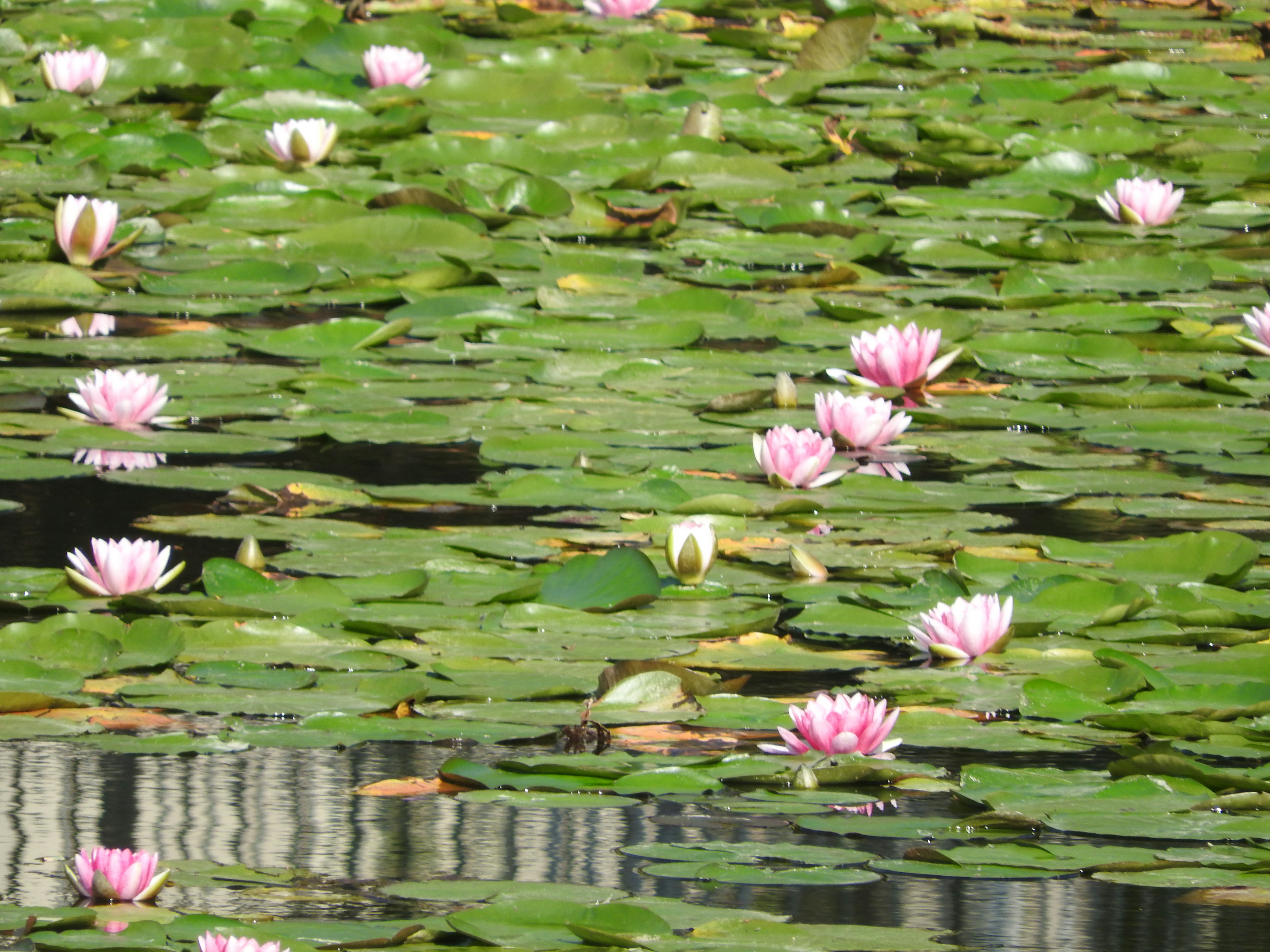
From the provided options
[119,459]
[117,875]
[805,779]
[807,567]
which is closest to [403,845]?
[117,875]

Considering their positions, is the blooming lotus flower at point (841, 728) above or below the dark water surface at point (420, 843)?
above

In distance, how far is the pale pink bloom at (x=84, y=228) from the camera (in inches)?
192

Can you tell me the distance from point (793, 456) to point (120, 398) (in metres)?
1.27

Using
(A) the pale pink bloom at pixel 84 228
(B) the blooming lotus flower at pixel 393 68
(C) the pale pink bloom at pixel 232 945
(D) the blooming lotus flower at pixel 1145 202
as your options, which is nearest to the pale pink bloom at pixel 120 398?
(A) the pale pink bloom at pixel 84 228

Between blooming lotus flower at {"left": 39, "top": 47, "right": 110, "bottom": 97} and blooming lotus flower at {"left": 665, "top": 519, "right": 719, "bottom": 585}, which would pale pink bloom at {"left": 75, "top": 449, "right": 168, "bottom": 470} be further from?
blooming lotus flower at {"left": 39, "top": 47, "right": 110, "bottom": 97}

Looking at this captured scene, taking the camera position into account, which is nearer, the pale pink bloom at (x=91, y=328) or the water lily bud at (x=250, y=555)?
the water lily bud at (x=250, y=555)

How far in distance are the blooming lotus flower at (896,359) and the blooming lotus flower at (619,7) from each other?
5222mm

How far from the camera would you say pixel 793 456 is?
3.54 metres

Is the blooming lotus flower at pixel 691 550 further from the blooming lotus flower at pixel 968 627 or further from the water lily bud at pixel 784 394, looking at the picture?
the water lily bud at pixel 784 394

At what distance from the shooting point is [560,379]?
427 centimetres

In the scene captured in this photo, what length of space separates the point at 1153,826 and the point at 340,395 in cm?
228

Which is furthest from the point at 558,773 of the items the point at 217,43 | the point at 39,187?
the point at 217,43

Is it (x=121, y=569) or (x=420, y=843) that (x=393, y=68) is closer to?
(x=121, y=569)

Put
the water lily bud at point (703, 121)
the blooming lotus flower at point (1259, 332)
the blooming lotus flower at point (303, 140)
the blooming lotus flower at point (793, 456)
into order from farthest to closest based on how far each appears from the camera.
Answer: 1. the water lily bud at point (703, 121)
2. the blooming lotus flower at point (303, 140)
3. the blooming lotus flower at point (1259, 332)
4. the blooming lotus flower at point (793, 456)
